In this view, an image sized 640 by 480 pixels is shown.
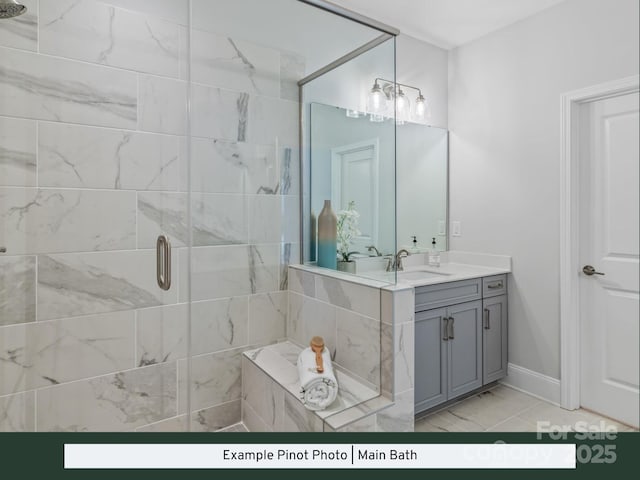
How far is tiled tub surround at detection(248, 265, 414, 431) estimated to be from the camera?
51.6 inches

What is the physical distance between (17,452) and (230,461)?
2.32ft

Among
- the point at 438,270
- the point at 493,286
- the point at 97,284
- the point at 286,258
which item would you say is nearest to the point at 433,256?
the point at 438,270

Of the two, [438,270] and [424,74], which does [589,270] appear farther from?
[424,74]

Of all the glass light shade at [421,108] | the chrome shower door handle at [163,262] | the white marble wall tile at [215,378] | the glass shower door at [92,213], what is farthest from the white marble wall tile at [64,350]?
the glass light shade at [421,108]

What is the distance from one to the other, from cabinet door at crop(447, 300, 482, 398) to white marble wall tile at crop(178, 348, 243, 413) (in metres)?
1.03

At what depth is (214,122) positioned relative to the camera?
126cm

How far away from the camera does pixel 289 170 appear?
1317 millimetres

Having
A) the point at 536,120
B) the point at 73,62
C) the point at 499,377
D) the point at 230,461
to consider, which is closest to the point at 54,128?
the point at 73,62

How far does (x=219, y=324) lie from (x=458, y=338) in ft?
3.90

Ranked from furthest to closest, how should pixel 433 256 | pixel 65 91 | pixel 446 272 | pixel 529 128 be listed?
pixel 433 256 < pixel 446 272 < pixel 65 91 < pixel 529 128

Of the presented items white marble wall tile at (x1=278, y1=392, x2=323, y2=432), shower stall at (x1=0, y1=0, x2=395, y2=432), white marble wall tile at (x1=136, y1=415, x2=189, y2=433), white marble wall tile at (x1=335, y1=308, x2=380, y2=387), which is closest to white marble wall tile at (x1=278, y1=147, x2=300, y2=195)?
shower stall at (x1=0, y1=0, x2=395, y2=432)

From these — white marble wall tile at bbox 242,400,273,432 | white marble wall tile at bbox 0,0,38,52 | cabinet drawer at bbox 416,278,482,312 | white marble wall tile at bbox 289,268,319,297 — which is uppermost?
white marble wall tile at bbox 0,0,38,52

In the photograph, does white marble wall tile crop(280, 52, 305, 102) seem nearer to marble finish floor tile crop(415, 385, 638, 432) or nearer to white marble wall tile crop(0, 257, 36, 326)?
white marble wall tile crop(0, 257, 36, 326)

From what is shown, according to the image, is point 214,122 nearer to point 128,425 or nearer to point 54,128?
point 54,128
